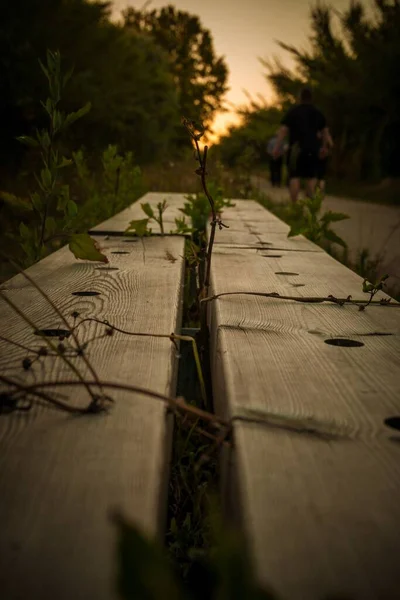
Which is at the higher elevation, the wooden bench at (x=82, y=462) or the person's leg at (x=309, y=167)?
the wooden bench at (x=82, y=462)

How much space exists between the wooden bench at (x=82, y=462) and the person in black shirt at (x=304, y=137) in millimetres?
7948

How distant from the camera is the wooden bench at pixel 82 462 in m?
0.55

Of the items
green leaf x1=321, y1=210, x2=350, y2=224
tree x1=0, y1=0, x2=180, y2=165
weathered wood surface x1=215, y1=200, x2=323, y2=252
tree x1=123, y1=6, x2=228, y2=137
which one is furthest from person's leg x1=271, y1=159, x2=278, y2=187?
tree x1=123, y1=6, x2=228, y2=137

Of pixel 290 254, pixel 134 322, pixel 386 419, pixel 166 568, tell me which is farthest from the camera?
pixel 290 254

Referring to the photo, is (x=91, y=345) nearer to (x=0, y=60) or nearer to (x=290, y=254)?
(x=290, y=254)

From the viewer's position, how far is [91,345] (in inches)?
44.6

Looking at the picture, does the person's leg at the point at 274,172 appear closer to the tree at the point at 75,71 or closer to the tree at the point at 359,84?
the tree at the point at 359,84

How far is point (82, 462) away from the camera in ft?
2.33

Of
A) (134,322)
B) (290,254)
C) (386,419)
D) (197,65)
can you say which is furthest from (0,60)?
(197,65)

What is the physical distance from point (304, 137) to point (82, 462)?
28.7 feet

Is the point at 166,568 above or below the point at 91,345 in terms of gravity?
above

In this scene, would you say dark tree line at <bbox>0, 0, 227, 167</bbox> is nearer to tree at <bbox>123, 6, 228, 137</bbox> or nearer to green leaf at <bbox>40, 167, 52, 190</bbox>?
green leaf at <bbox>40, 167, 52, 190</bbox>

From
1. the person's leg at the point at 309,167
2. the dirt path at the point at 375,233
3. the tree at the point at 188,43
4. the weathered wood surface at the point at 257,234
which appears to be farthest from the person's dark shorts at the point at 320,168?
the tree at the point at 188,43

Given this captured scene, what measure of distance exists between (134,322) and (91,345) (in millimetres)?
177
